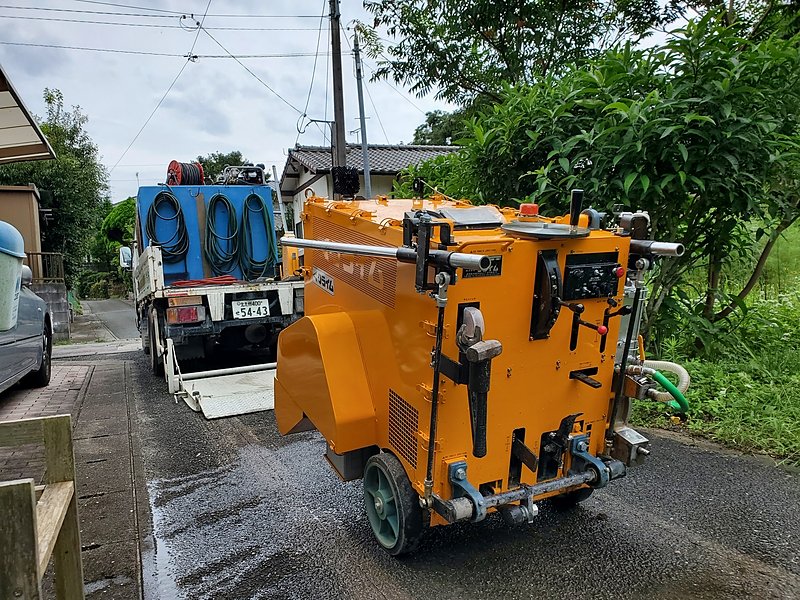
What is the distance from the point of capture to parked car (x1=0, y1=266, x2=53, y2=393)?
484 cm

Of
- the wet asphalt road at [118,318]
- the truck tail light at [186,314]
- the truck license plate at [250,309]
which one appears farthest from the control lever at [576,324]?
the wet asphalt road at [118,318]

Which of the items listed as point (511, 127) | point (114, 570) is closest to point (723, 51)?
point (511, 127)

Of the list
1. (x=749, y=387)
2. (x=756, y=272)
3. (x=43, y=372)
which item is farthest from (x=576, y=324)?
(x=43, y=372)

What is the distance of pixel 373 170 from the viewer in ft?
59.3

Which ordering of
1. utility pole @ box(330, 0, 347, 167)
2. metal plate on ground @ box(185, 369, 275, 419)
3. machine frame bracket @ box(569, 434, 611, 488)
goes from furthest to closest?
utility pole @ box(330, 0, 347, 167)
metal plate on ground @ box(185, 369, 275, 419)
machine frame bracket @ box(569, 434, 611, 488)

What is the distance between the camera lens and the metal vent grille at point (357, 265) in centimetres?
274

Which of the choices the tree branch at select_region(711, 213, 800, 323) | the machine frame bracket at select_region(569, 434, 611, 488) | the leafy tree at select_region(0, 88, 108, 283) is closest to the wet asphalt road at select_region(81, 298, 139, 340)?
the leafy tree at select_region(0, 88, 108, 283)

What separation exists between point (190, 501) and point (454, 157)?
4733mm

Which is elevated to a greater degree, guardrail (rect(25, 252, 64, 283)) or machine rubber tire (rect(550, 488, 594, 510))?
machine rubber tire (rect(550, 488, 594, 510))

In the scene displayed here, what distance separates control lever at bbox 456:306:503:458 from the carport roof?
158 inches

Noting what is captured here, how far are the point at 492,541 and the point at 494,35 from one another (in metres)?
7.15

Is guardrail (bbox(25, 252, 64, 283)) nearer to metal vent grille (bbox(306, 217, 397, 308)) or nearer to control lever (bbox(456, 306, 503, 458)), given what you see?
metal vent grille (bbox(306, 217, 397, 308))

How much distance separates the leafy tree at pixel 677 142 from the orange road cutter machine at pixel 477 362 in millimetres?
1692

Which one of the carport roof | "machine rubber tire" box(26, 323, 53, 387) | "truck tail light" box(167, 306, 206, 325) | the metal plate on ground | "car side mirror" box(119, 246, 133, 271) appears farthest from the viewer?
"car side mirror" box(119, 246, 133, 271)
